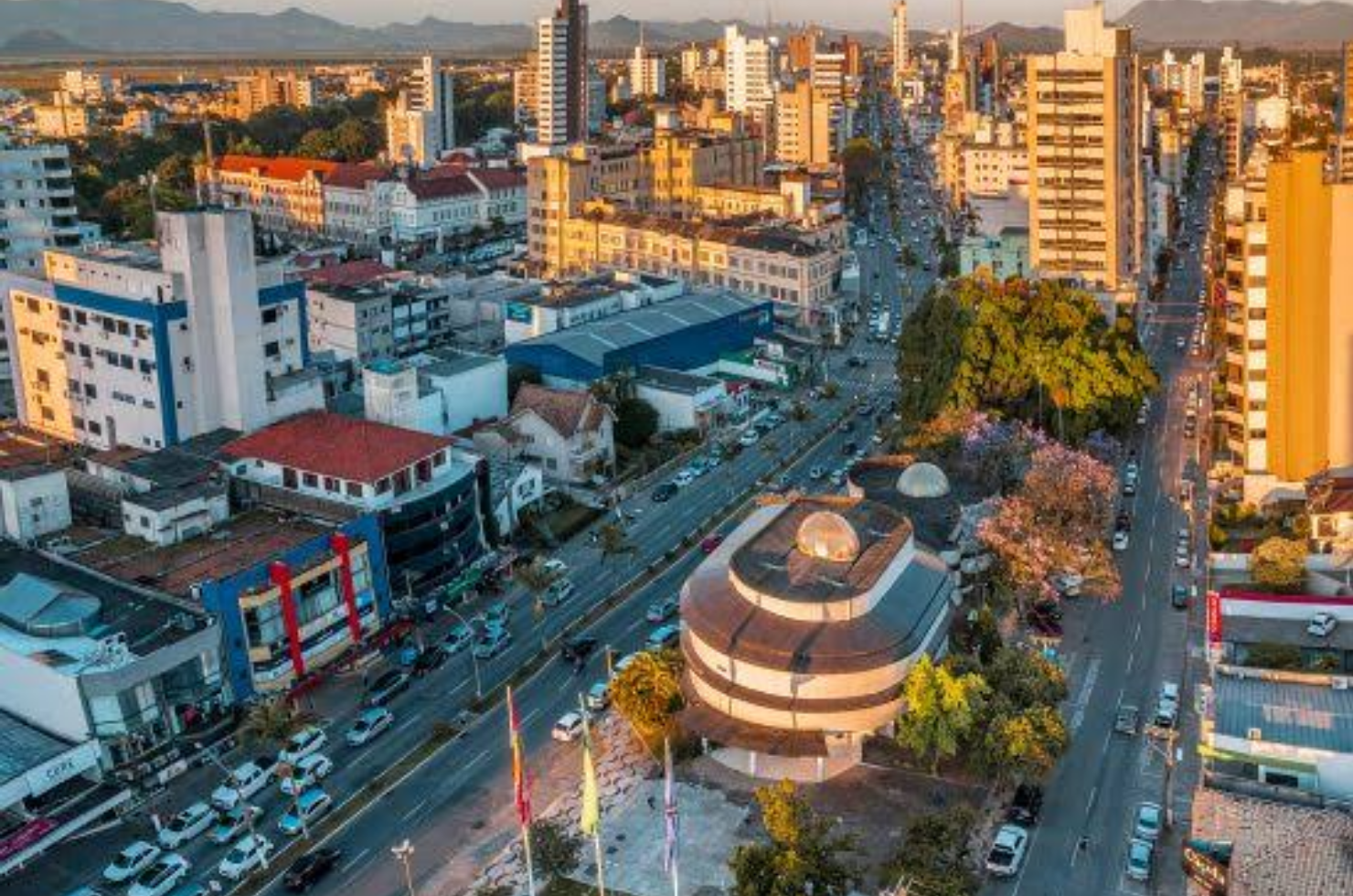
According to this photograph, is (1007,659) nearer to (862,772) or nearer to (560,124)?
(862,772)

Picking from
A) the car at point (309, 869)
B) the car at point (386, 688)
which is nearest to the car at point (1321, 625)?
the car at point (386, 688)

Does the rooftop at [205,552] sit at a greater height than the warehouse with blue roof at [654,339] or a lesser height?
lesser

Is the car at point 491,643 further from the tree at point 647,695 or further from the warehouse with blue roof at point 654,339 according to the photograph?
the warehouse with blue roof at point 654,339

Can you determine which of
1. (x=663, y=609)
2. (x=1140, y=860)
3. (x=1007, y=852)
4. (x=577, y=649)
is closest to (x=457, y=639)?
(x=577, y=649)

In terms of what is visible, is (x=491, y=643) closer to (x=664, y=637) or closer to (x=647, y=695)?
(x=664, y=637)

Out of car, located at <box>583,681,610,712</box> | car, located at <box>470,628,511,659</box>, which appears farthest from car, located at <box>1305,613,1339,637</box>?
car, located at <box>470,628,511,659</box>

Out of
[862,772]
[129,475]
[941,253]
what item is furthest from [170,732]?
[941,253]
